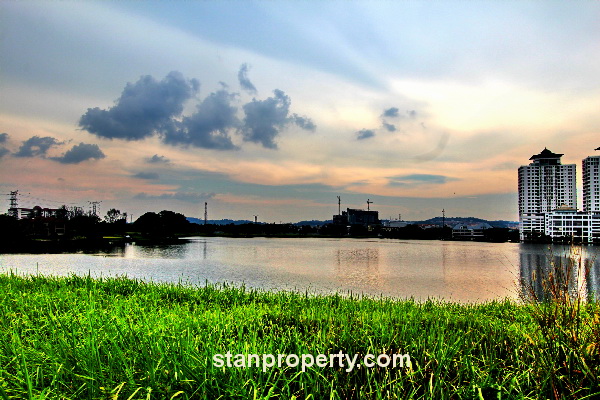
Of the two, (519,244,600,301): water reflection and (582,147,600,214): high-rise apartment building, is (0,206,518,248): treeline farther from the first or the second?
(519,244,600,301): water reflection

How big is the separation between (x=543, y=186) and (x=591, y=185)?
16.0 meters

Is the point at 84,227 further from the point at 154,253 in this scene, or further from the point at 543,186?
the point at 543,186

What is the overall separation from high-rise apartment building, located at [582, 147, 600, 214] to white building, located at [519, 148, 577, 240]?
22.9ft

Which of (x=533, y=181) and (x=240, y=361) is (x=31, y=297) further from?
(x=533, y=181)

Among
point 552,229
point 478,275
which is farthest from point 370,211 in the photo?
point 478,275

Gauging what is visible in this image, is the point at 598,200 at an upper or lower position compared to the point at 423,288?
upper

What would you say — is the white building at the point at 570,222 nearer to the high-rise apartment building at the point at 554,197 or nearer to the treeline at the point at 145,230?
the high-rise apartment building at the point at 554,197

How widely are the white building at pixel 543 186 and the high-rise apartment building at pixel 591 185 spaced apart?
697cm

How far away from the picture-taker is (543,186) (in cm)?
10638

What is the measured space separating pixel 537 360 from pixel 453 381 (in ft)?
2.50

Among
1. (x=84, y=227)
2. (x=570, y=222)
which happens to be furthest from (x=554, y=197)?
(x=84, y=227)

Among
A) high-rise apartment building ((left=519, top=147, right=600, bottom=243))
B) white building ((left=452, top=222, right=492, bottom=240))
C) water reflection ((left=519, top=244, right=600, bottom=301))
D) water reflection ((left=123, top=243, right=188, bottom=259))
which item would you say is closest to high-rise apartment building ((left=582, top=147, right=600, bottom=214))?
high-rise apartment building ((left=519, top=147, right=600, bottom=243))

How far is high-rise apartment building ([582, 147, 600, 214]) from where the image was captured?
3507 inches

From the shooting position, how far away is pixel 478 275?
2373cm
